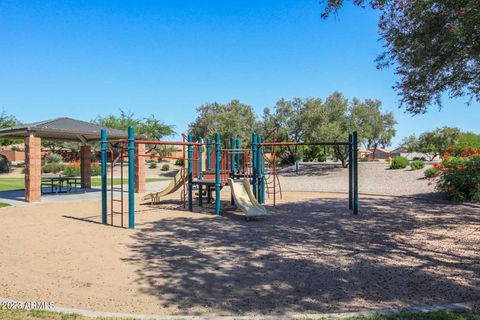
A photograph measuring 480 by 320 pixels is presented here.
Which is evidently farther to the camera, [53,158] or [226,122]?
[53,158]

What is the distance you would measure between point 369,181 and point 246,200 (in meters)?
12.7

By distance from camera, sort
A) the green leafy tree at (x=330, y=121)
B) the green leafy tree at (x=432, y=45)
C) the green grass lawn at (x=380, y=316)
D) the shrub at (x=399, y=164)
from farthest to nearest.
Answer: the green leafy tree at (x=330, y=121) < the shrub at (x=399, y=164) < the green leafy tree at (x=432, y=45) < the green grass lawn at (x=380, y=316)

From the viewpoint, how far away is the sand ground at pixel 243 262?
14.5 ft

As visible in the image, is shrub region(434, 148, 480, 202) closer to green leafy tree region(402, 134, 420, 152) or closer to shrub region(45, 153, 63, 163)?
shrub region(45, 153, 63, 163)

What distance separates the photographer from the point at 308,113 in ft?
96.0

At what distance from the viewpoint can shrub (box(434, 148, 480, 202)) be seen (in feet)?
43.5

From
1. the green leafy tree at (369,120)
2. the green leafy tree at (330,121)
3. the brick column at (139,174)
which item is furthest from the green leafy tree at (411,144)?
the brick column at (139,174)

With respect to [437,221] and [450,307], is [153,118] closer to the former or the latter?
[437,221]

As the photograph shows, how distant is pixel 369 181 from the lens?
861 inches

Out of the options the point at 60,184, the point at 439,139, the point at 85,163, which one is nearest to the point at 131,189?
the point at 60,184

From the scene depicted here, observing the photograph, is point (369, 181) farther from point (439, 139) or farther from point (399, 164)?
point (439, 139)

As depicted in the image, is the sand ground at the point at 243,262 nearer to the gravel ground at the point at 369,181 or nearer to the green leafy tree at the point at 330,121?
the gravel ground at the point at 369,181

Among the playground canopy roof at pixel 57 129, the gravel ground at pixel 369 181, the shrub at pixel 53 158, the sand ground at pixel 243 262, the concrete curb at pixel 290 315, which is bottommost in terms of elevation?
the sand ground at pixel 243 262

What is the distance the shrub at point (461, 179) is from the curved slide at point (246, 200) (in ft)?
24.7
